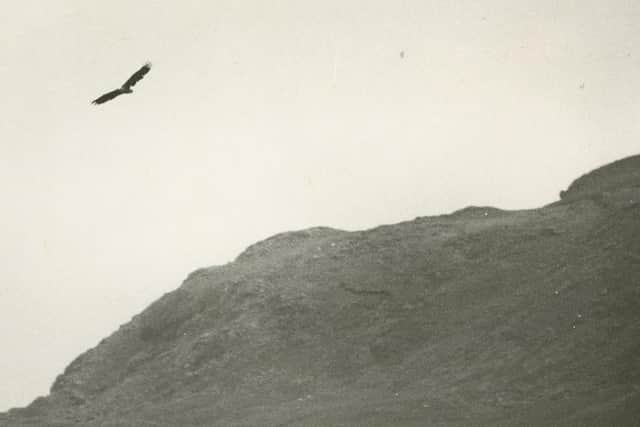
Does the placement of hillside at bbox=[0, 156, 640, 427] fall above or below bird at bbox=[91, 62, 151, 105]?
below

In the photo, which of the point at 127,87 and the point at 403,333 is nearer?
the point at 127,87

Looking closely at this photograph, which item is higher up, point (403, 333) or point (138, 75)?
point (138, 75)

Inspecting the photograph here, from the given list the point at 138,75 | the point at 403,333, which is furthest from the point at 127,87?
the point at 403,333

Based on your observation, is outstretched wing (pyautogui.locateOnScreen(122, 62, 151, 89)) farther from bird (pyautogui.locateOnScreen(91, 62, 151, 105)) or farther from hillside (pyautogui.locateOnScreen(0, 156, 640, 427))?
hillside (pyautogui.locateOnScreen(0, 156, 640, 427))

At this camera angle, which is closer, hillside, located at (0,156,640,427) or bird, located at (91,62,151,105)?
bird, located at (91,62,151,105)

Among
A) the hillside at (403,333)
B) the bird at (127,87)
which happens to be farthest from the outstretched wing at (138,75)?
the hillside at (403,333)

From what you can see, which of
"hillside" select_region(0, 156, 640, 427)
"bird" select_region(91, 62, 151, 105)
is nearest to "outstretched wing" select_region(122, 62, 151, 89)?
"bird" select_region(91, 62, 151, 105)

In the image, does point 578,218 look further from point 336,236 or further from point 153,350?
point 153,350

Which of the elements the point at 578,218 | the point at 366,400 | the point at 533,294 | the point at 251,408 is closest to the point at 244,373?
the point at 251,408

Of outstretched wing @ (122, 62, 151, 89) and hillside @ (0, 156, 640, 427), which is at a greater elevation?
outstretched wing @ (122, 62, 151, 89)

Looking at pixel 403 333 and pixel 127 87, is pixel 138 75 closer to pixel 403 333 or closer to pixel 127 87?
pixel 127 87
